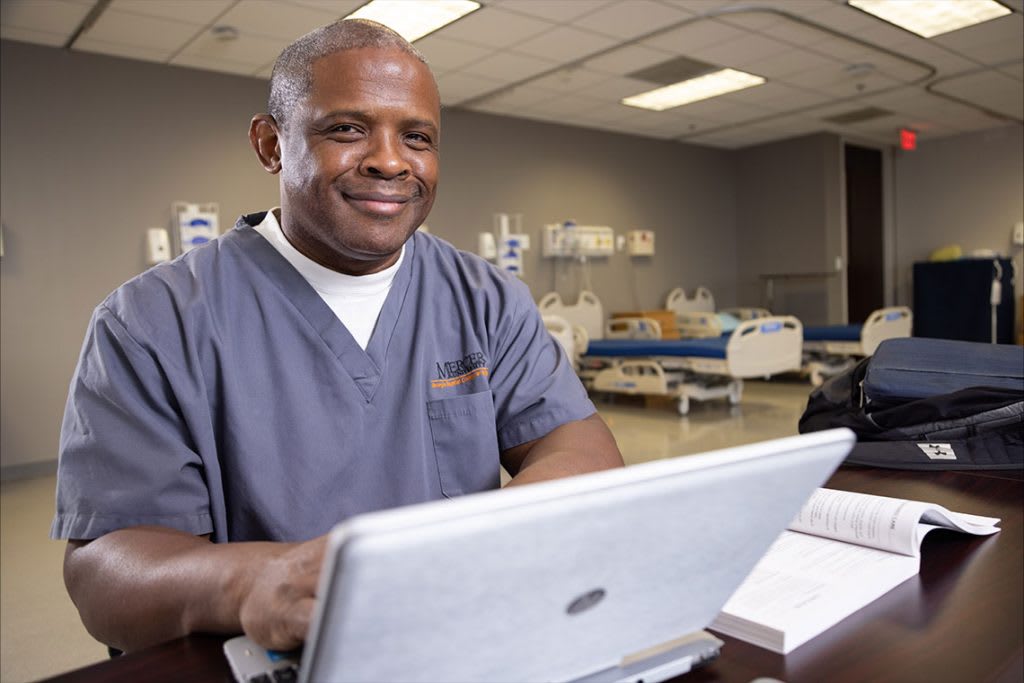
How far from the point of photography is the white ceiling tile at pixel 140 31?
4.31 m

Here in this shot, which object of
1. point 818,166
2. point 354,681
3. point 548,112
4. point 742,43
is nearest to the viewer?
point 354,681

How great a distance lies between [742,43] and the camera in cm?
512

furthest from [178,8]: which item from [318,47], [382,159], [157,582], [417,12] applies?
[157,582]

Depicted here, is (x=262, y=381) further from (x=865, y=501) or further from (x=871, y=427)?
(x=871, y=427)

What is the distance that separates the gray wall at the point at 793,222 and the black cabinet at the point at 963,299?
0.84 metres

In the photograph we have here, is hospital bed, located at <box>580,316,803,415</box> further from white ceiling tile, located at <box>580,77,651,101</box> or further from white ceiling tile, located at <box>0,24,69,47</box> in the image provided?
white ceiling tile, located at <box>0,24,69,47</box>

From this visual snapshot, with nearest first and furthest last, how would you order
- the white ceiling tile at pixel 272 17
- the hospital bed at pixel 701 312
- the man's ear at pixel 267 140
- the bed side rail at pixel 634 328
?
1. the man's ear at pixel 267 140
2. the white ceiling tile at pixel 272 17
3. the bed side rail at pixel 634 328
4. the hospital bed at pixel 701 312

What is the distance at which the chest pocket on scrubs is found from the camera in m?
1.23

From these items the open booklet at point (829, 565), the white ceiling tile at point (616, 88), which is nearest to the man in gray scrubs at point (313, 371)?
the open booklet at point (829, 565)

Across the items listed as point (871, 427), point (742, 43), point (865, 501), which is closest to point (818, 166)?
point (742, 43)

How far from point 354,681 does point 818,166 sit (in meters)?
8.71

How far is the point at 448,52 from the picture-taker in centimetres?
509

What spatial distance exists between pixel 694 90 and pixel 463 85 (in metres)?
1.94

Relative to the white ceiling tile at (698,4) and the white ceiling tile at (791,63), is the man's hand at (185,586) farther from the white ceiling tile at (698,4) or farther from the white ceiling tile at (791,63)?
the white ceiling tile at (791,63)
